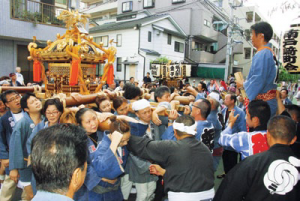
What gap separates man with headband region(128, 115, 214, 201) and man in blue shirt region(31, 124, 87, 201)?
3.24 ft

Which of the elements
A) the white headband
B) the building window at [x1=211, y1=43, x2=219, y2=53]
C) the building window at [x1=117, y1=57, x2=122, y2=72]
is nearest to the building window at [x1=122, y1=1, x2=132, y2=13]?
the building window at [x1=117, y1=57, x2=122, y2=72]

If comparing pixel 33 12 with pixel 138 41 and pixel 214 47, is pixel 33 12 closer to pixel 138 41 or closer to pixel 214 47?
pixel 138 41

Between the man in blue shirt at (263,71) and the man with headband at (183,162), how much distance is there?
1504 millimetres

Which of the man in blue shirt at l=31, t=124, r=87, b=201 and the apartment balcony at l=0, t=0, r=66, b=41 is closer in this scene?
the man in blue shirt at l=31, t=124, r=87, b=201

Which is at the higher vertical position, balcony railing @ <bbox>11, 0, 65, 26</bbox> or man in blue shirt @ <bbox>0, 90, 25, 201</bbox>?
balcony railing @ <bbox>11, 0, 65, 26</bbox>

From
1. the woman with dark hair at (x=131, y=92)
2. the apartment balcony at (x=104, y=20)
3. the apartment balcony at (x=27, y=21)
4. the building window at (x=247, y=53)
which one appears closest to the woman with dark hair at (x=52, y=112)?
the woman with dark hair at (x=131, y=92)

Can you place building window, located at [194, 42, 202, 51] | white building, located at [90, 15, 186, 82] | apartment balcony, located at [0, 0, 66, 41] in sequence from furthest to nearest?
building window, located at [194, 42, 202, 51], white building, located at [90, 15, 186, 82], apartment balcony, located at [0, 0, 66, 41]

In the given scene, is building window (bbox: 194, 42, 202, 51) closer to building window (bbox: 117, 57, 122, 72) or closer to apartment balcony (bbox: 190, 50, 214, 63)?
apartment balcony (bbox: 190, 50, 214, 63)

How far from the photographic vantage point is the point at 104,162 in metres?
2.06

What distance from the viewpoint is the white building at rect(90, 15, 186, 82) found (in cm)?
2052

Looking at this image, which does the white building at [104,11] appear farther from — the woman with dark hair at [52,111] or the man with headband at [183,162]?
the man with headband at [183,162]

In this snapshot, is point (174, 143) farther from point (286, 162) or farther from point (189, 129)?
point (286, 162)

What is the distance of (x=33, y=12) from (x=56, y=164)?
13.1 m

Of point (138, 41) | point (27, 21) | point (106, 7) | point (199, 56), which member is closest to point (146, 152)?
point (27, 21)
